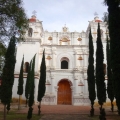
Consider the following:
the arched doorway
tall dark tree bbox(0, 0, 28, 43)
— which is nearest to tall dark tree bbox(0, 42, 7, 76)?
tall dark tree bbox(0, 0, 28, 43)

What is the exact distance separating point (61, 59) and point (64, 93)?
19.7 ft

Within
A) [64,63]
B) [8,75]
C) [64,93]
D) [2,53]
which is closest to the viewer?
[2,53]

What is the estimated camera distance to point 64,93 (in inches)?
1198

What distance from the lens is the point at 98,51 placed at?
589 inches

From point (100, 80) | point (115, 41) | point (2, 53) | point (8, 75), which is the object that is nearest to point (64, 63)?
point (100, 80)

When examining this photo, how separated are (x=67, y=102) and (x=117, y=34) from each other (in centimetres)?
2148

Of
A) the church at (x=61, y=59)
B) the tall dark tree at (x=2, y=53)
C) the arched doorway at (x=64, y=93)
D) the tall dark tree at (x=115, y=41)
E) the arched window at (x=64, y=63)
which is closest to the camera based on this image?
the tall dark tree at (x=115, y=41)

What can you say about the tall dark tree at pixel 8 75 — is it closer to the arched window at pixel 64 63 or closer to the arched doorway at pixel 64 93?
the arched doorway at pixel 64 93

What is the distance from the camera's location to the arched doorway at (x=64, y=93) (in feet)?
97.4

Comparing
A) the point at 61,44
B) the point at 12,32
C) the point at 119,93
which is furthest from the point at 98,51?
the point at 61,44

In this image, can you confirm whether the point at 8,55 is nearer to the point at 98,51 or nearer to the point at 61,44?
the point at 98,51

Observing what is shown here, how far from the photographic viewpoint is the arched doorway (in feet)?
97.4

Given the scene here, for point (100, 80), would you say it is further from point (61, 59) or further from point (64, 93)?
point (61, 59)

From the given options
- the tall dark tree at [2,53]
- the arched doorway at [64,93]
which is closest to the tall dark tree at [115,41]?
the tall dark tree at [2,53]
